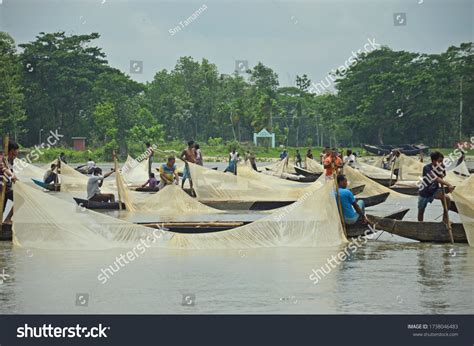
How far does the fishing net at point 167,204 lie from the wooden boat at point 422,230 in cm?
553

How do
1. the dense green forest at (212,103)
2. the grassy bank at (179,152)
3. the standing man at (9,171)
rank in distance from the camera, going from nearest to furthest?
the standing man at (9,171), the grassy bank at (179,152), the dense green forest at (212,103)

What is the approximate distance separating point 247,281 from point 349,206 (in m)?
2.98

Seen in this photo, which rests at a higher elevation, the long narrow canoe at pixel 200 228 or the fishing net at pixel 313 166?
the fishing net at pixel 313 166

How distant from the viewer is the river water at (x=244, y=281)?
982 centimetres

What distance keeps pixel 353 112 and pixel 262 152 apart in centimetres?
842

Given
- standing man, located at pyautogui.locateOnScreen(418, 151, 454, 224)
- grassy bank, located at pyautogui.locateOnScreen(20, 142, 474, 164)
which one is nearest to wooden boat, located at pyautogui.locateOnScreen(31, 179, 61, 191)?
standing man, located at pyautogui.locateOnScreen(418, 151, 454, 224)

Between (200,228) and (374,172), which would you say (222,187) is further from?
(374,172)

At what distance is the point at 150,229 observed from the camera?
13.0m
